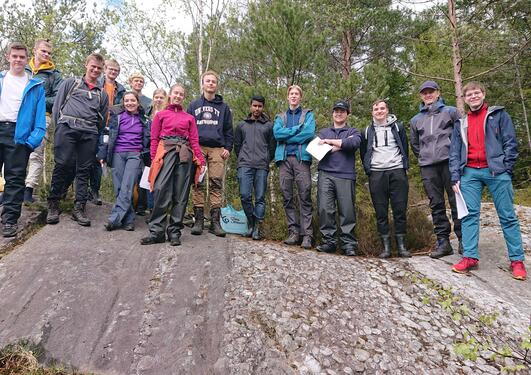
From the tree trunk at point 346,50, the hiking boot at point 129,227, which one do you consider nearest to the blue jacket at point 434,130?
the hiking boot at point 129,227

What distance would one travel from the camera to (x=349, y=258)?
4.54 meters

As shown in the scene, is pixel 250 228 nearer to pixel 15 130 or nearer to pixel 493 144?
pixel 15 130

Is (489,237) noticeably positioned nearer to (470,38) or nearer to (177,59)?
(470,38)

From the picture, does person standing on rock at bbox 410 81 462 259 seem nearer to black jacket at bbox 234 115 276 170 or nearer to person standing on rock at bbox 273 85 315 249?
person standing on rock at bbox 273 85 315 249

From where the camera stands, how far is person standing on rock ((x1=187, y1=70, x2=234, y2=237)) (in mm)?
5020

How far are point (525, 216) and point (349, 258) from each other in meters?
4.00

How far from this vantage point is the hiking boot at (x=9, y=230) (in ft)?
13.4

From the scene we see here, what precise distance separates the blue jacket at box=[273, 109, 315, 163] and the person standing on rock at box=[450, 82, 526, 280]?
1.81 meters

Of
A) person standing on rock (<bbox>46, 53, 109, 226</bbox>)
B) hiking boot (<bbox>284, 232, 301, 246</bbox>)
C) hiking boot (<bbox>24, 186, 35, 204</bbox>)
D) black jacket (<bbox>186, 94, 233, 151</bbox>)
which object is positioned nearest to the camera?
person standing on rock (<bbox>46, 53, 109, 226</bbox>)

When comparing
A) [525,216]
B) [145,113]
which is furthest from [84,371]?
[525,216]

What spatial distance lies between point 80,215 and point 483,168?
5.06 metres

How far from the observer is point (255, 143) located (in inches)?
205

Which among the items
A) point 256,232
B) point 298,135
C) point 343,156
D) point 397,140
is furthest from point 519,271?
point 256,232

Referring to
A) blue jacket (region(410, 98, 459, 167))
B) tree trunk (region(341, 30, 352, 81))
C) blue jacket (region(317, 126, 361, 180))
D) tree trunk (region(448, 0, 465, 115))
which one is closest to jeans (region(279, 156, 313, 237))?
blue jacket (region(317, 126, 361, 180))
